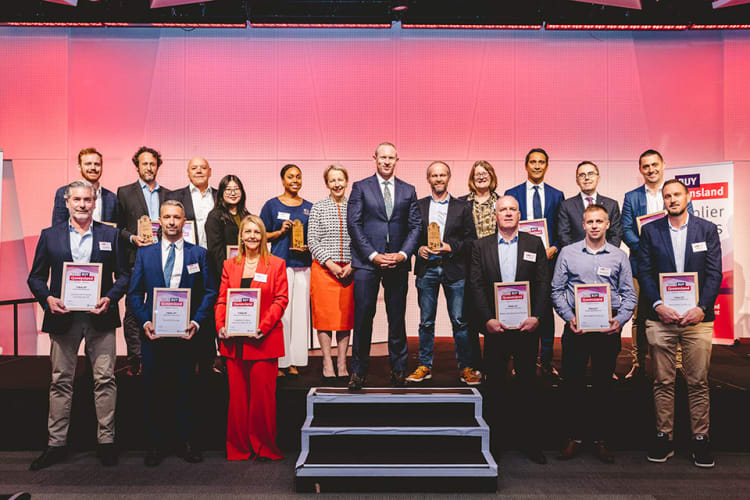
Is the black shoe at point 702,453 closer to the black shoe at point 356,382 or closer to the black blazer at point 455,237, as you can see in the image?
the black blazer at point 455,237

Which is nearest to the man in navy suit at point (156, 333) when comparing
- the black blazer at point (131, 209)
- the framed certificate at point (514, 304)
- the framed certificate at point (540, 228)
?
the black blazer at point (131, 209)

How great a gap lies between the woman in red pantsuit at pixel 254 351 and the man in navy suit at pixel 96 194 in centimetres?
125

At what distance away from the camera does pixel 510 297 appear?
3.50 m

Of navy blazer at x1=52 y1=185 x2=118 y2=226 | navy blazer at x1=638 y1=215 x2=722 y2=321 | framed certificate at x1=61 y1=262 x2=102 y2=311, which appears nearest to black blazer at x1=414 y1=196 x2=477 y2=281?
navy blazer at x1=638 y1=215 x2=722 y2=321

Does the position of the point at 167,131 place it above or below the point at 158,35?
below

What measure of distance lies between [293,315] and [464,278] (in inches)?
55.2

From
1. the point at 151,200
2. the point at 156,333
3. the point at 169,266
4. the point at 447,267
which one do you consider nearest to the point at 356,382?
the point at 447,267

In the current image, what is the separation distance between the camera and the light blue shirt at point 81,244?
357cm

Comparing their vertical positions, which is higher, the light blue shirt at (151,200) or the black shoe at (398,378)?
the light blue shirt at (151,200)

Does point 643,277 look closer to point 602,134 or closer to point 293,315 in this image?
point 293,315

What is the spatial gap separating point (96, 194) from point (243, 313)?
1691 millimetres

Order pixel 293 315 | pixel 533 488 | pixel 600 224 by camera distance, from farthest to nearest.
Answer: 1. pixel 293 315
2. pixel 600 224
3. pixel 533 488

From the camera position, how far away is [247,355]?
3.53 metres

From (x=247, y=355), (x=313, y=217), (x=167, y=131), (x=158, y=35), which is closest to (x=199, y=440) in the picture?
(x=247, y=355)
